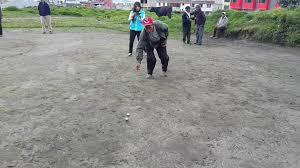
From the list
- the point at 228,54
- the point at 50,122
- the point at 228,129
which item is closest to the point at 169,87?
the point at 228,129

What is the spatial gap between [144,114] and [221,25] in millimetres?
14435

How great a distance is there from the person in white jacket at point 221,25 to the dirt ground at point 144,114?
8.22m

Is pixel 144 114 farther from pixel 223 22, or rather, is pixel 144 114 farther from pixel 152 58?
pixel 223 22

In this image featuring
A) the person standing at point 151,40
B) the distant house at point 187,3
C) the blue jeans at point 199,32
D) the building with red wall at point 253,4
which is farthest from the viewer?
the distant house at point 187,3

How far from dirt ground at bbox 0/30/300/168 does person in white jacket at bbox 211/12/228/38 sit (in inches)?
324

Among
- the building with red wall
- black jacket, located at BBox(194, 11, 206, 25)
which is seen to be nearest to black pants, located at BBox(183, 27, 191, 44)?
black jacket, located at BBox(194, 11, 206, 25)

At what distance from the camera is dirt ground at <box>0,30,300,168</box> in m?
4.71

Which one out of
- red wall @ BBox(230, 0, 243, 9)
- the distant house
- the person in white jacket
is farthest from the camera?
the distant house

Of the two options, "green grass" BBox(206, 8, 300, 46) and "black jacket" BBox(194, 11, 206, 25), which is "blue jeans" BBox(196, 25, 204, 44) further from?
"green grass" BBox(206, 8, 300, 46)

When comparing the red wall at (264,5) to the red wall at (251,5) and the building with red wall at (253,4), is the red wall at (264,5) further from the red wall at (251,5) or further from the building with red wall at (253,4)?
the red wall at (251,5)

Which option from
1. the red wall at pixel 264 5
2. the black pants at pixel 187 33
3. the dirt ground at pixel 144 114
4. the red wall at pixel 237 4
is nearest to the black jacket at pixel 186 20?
the black pants at pixel 187 33

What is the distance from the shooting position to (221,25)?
19484 millimetres

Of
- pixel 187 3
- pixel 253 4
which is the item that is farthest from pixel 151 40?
pixel 187 3

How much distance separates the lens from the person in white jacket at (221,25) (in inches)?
760
